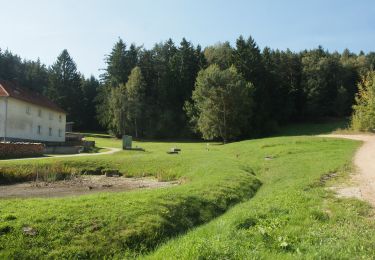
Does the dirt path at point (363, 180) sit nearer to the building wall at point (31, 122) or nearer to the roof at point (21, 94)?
the building wall at point (31, 122)

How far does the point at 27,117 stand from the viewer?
5362 cm

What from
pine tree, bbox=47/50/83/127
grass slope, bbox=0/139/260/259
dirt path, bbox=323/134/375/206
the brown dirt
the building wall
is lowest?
the brown dirt

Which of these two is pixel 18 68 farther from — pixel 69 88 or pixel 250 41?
pixel 250 41

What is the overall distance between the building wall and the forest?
583 inches

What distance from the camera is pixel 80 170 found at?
1051 inches

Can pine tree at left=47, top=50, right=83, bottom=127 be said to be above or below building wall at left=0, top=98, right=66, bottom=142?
above

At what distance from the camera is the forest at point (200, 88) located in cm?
6216

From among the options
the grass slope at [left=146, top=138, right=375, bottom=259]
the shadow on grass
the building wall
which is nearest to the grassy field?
the grass slope at [left=146, top=138, right=375, bottom=259]

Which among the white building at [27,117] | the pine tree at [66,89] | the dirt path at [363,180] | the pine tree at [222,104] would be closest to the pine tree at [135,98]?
the white building at [27,117]

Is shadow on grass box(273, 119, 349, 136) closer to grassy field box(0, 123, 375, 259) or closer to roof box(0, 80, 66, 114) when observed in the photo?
roof box(0, 80, 66, 114)

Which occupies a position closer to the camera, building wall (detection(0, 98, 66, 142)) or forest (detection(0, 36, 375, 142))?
building wall (detection(0, 98, 66, 142))

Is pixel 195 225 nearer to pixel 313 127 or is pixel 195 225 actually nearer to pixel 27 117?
pixel 27 117

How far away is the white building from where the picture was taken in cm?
4897

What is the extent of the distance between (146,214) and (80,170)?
52.0 feet
